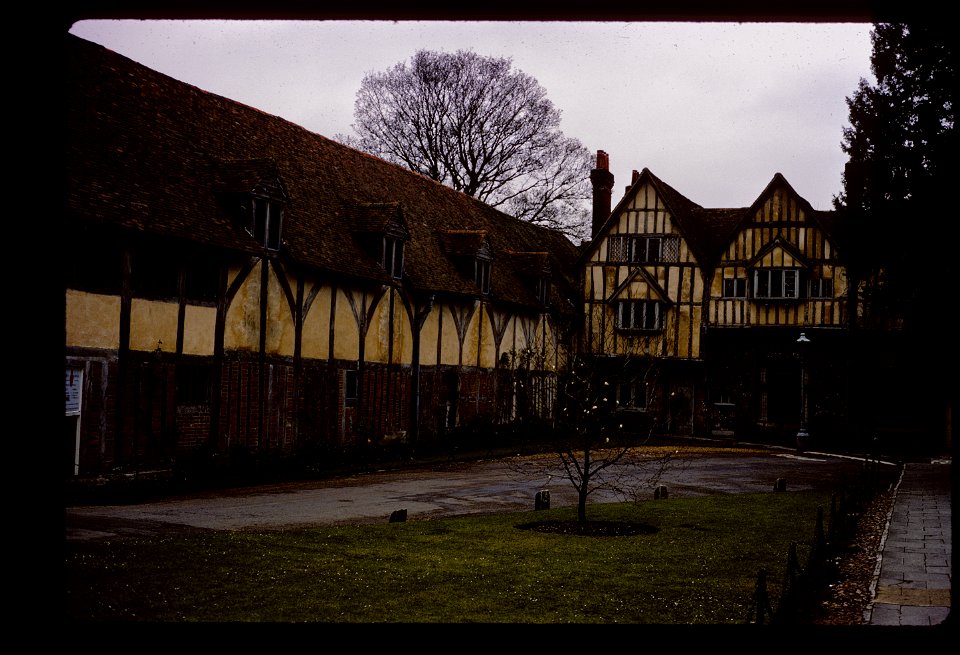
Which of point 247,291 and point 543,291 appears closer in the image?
point 247,291

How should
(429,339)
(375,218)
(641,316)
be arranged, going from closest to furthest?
1. (375,218)
2. (429,339)
3. (641,316)

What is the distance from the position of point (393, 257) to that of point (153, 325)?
8661 millimetres

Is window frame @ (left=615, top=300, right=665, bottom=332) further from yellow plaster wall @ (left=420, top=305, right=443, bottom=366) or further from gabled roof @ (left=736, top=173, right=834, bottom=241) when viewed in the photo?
yellow plaster wall @ (left=420, top=305, right=443, bottom=366)

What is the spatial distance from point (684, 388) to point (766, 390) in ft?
8.55

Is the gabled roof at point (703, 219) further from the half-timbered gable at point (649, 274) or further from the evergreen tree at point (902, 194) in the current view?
the evergreen tree at point (902, 194)

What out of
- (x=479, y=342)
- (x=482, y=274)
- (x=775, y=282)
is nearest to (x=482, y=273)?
(x=482, y=274)

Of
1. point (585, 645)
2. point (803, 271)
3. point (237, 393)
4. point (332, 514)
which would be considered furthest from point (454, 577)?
point (803, 271)

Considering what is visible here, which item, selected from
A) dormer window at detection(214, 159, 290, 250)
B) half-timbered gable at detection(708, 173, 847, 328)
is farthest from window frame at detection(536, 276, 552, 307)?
dormer window at detection(214, 159, 290, 250)

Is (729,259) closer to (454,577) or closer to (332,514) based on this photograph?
(332,514)

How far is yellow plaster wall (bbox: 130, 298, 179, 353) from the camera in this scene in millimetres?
15594

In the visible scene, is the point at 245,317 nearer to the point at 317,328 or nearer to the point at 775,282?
the point at 317,328

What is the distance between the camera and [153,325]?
16000mm

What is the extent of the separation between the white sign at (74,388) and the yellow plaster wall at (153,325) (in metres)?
1.10

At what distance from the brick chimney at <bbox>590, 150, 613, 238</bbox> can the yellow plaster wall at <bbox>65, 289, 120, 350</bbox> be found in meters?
23.7
